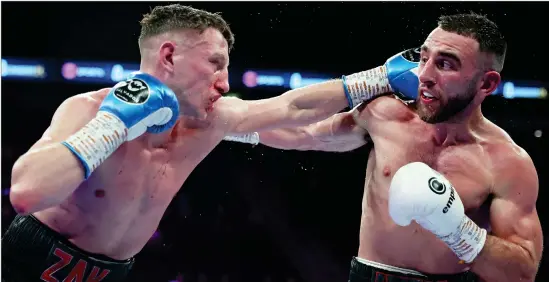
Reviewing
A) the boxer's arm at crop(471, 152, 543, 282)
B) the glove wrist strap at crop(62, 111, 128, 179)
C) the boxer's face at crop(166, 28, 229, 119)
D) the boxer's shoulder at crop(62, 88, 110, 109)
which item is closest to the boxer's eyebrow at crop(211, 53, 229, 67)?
the boxer's face at crop(166, 28, 229, 119)

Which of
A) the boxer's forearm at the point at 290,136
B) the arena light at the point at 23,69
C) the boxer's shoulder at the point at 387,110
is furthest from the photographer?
the arena light at the point at 23,69

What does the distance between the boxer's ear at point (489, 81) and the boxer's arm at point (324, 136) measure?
508 millimetres

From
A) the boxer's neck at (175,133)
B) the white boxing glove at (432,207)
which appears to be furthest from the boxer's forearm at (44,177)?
the white boxing glove at (432,207)

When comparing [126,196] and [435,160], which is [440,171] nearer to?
[435,160]

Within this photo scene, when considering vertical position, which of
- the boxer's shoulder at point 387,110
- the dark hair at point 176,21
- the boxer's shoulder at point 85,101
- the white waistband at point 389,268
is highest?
the dark hair at point 176,21

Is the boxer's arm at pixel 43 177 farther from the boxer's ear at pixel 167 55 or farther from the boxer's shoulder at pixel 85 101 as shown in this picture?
the boxer's ear at pixel 167 55

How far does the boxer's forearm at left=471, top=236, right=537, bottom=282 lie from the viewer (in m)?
2.17

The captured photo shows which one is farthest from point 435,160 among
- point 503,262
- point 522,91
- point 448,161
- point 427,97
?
point 522,91

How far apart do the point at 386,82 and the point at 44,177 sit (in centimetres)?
138

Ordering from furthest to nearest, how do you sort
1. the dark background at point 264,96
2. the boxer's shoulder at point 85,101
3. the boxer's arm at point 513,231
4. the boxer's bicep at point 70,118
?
the dark background at point 264,96
the boxer's arm at point 513,231
the boxer's shoulder at point 85,101
the boxer's bicep at point 70,118

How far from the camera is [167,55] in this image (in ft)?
7.66

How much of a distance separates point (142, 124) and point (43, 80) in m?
3.25

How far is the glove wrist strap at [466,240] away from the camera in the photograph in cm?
210

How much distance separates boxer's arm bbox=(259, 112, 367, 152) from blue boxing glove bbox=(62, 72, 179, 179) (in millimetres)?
764
